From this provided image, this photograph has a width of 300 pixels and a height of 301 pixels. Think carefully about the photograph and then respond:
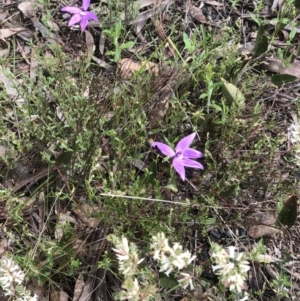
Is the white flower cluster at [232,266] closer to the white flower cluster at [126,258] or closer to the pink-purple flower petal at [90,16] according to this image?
the white flower cluster at [126,258]

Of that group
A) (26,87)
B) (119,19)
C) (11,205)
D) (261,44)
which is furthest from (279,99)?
(11,205)

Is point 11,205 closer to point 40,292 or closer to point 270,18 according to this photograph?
point 40,292

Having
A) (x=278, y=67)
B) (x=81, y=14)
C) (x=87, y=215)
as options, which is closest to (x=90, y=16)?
(x=81, y=14)

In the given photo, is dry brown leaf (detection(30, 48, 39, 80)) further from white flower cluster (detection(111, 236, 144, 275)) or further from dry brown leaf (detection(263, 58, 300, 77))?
white flower cluster (detection(111, 236, 144, 275))

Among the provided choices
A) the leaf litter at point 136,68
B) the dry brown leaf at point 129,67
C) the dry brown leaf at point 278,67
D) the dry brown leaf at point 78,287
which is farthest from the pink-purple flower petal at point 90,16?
the dry brown leaf at point 78,287

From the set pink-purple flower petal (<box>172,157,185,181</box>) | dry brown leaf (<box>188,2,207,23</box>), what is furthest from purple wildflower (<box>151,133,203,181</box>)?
dry brown leaf (<box>188,2,207,23</box>)

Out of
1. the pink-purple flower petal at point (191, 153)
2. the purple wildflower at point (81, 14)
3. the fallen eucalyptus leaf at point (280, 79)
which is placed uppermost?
the purple wildflower at point (81, 14)
